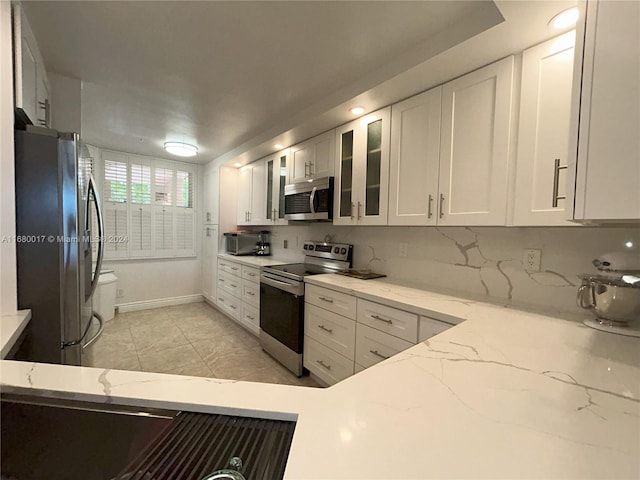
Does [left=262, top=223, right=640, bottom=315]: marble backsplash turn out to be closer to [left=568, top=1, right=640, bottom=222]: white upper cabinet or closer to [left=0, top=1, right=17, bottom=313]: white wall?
[left=568, top=1, right=640, bottom=222]: white upper cabinet

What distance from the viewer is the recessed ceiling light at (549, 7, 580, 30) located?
110 cm

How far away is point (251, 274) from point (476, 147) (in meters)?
2.53

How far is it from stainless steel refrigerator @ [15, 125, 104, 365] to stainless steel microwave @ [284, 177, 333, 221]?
65.0 inches

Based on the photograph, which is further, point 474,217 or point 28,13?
point 474,217

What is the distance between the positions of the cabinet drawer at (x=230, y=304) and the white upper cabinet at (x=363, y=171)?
1.92 m

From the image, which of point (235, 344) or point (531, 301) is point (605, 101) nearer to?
point (531, 301)

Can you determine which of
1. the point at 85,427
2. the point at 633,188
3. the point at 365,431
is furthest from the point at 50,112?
the point at 633,188

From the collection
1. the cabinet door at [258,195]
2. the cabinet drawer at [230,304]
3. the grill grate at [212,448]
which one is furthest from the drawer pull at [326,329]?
the cabinet door at [258,195]

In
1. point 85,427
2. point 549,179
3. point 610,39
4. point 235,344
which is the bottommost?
point 235,344

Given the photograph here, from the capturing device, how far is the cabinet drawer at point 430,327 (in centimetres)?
136

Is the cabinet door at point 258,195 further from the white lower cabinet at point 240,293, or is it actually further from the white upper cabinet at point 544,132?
the white upper cabinet at point 544,132

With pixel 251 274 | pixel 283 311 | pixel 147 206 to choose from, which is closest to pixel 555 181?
pixel 283 311

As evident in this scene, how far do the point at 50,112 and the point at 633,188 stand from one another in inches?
124

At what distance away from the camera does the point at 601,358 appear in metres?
0.83
